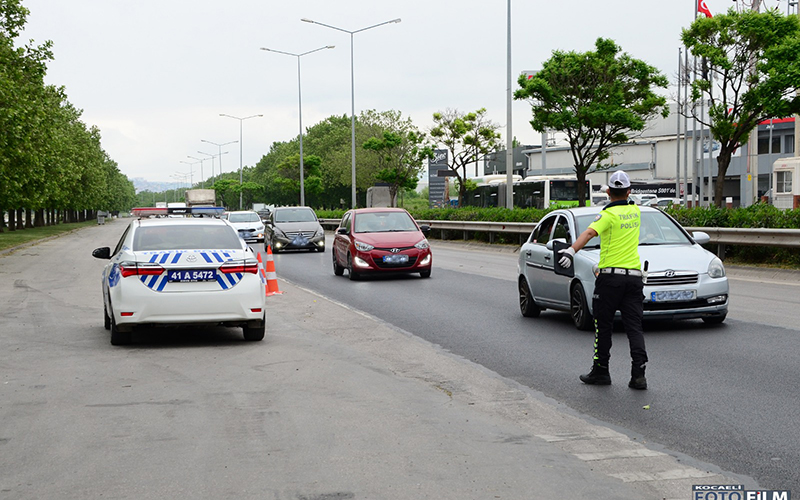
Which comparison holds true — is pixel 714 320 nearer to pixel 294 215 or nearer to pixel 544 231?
pixel 544 231

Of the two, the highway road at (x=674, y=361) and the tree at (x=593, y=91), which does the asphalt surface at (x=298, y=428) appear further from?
the tree at (x=593, y=91)

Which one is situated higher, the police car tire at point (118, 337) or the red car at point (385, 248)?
the red car at point (385, 248)

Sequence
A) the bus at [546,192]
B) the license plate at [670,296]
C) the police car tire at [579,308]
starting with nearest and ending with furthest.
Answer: the license plate at [670,296]
the police car tire at [579,308]
the bus at [546,192]

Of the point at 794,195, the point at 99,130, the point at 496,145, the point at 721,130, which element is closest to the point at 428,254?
the point at 721,130

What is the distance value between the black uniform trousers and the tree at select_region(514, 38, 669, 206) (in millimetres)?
30204

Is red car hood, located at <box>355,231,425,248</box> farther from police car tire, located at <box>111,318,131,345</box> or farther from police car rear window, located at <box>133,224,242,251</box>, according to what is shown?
police car tire, located at <box>111,318,131,345</box>

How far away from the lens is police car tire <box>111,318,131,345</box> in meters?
10.5

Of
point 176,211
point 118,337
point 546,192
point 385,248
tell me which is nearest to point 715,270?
point 118,337

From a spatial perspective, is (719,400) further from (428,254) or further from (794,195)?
(794,195)

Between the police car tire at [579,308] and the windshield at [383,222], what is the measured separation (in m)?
9.49

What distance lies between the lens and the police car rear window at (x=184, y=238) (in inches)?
426

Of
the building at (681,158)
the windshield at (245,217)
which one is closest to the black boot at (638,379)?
the windshield at (245,217)

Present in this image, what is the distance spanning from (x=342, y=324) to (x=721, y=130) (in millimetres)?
21317

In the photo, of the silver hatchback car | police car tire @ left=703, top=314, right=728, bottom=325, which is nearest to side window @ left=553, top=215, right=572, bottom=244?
the silver hatchback car
